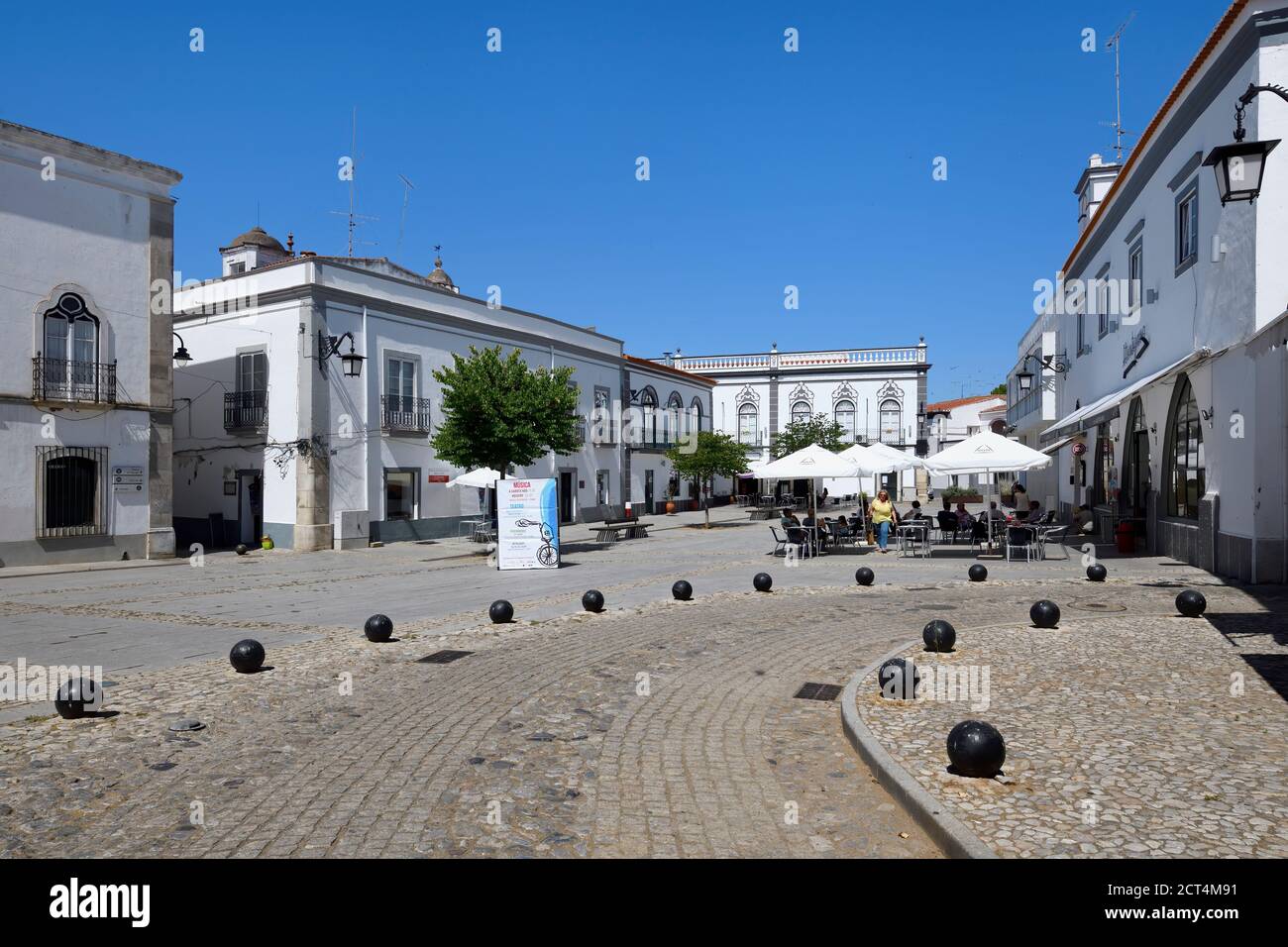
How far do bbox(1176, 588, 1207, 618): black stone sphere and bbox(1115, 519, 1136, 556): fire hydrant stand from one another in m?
8.92

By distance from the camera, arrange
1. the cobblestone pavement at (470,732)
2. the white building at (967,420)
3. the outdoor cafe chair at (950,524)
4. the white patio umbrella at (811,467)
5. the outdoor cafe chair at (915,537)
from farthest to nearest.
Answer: the white building at (967,420) → the outdoor cafe chair at (950,524) → the white patio umbrella at (811,467) → the outdoor cafe chair at (915,537) → the cobblestone pavement at (470,732)

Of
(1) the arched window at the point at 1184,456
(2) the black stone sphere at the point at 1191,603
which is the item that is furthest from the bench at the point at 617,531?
(2) the black stone sphere at the point at 1191,603

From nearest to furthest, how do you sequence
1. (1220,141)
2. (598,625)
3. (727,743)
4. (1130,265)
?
(727,743)
(598,625)
(1220,141)
(1130,265)

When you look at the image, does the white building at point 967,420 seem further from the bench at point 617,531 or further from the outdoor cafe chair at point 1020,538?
the outdoor cafe chair at point 1020,538

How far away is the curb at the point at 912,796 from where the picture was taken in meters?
3.88

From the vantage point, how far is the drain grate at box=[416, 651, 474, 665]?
859 centimetres

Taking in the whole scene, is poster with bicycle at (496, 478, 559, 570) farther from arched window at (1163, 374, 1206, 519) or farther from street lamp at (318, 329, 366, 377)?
arched window at (1163, 374, 1206, 519)

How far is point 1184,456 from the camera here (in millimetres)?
16234

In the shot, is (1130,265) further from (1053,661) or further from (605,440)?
(605,440)

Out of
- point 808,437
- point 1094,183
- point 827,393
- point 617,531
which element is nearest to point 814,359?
point 827,393

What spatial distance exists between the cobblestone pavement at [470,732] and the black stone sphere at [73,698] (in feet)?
0.24

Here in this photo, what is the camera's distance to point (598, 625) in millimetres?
10695
